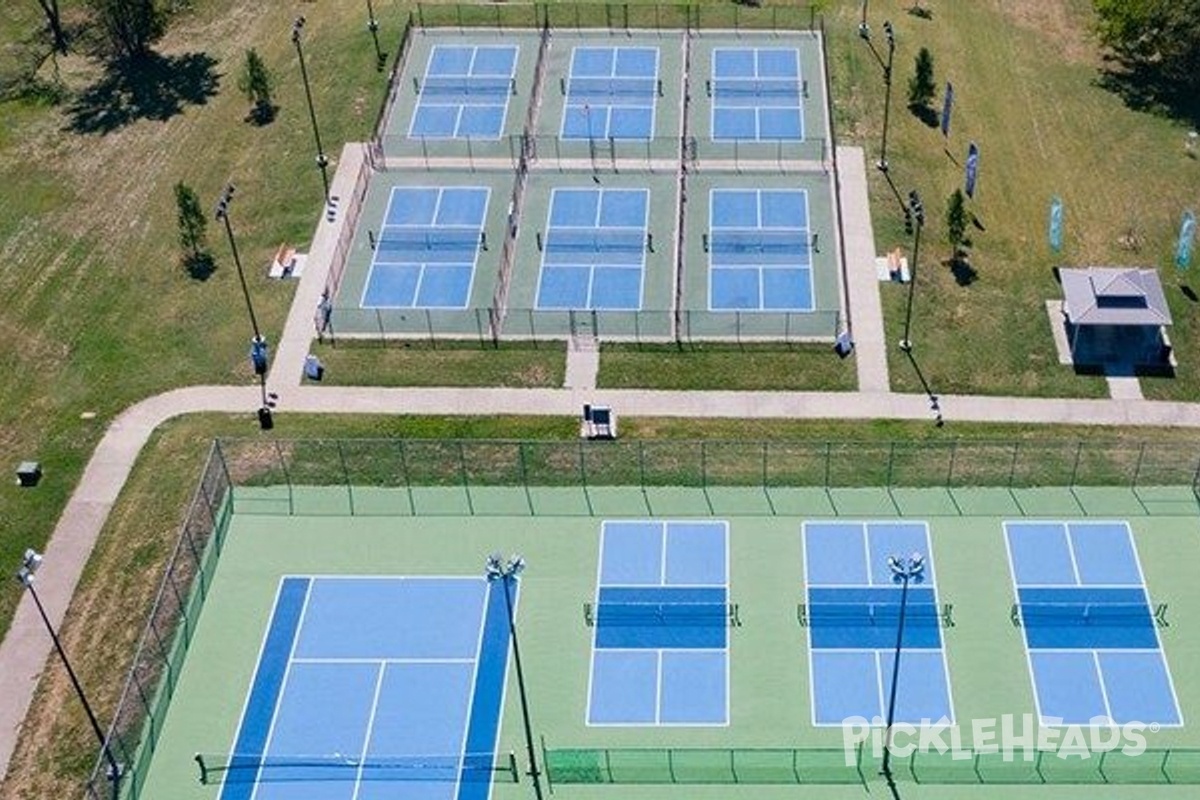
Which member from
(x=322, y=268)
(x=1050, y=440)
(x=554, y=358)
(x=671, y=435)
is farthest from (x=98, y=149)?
(x=1050, y=440)

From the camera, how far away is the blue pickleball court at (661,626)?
41.4 metres

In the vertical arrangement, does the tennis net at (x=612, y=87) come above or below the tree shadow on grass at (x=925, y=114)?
above

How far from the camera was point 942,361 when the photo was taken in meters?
52.6

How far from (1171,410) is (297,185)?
120 ft

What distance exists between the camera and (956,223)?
2231 inches

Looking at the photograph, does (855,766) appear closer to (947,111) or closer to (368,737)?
(368,737)

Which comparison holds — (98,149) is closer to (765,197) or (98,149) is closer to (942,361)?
(765,197)

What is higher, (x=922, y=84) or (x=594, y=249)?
(x=922, y=84)

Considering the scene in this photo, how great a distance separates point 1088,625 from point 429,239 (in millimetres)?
30009

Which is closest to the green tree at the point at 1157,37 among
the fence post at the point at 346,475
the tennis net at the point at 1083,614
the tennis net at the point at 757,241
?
the tennis net at the point at 757,241

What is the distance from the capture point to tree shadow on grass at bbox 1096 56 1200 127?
6594 centimetres

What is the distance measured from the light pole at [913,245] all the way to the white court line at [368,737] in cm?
2274

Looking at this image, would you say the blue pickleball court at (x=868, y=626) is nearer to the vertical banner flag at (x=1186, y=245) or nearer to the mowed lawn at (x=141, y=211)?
the vertical banner flag at (x=1186, y=245)

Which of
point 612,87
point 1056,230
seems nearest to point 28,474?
point 612,87
